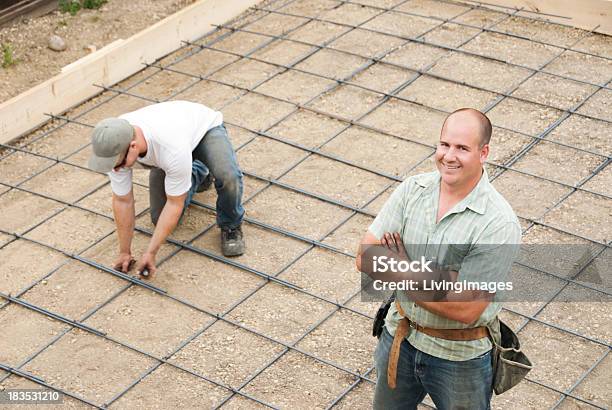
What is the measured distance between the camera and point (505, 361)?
2613 millimetres

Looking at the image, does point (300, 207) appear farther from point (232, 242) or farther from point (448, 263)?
point (448, 263)

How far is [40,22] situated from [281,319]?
4.03 metres

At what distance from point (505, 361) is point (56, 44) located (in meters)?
4.94

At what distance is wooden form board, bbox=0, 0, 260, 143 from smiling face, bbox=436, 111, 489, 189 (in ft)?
11.2

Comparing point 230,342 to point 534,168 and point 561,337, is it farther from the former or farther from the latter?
point 534,168

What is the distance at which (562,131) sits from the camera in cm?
522

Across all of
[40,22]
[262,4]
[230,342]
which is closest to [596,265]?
[230,342]

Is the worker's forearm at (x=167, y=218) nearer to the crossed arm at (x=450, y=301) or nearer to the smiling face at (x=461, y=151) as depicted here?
the crossed arm at (x=450, y=301)

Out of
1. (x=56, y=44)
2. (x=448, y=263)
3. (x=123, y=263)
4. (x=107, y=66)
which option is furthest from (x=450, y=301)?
(x=56, y=44)

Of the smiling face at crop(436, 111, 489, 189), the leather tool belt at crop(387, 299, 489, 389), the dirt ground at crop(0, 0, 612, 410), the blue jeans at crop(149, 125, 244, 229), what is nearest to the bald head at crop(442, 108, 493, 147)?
the smiling face at crop(436, 111, 489, 189)

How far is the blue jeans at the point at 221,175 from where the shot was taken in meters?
4.18

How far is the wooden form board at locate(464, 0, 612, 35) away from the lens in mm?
6102

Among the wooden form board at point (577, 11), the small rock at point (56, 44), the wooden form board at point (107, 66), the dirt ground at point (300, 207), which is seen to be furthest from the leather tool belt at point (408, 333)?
the small rock at point (56, 44)

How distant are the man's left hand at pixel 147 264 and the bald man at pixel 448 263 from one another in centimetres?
159
